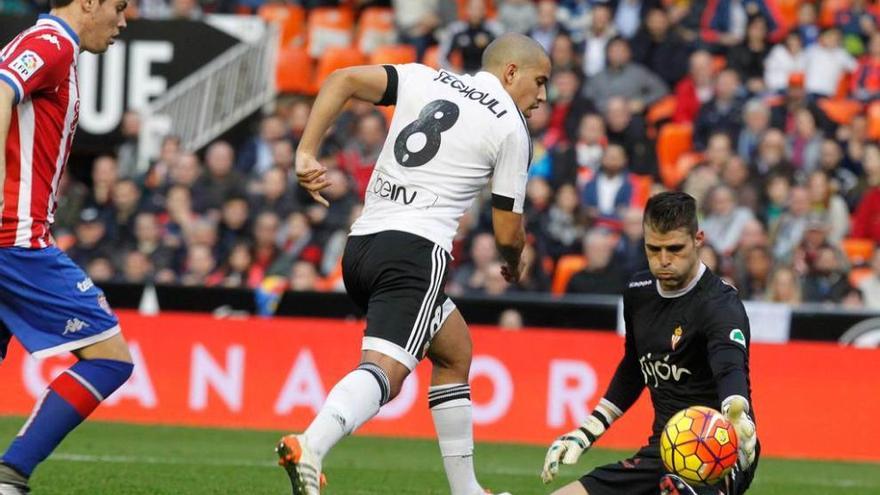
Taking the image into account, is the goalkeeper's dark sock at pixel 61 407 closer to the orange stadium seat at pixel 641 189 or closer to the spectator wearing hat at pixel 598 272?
the spectator wearing hat at pixel 598 272

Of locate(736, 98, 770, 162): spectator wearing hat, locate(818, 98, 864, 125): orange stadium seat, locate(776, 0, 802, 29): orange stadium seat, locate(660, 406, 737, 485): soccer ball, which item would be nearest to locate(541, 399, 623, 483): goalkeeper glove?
locate(660, 406, 737, 485): soccer ball

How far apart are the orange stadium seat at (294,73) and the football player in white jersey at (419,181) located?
12.2 metres

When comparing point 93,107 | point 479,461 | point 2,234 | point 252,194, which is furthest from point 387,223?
point 93,107

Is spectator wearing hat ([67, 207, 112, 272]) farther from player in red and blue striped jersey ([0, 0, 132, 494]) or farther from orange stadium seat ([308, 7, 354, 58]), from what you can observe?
player in red and blue striped jersey ([0, 0, 132, 494])

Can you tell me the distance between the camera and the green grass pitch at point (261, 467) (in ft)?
29.0

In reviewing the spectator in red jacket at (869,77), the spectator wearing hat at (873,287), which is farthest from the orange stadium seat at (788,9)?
the spectator wearing hat at (873,287)

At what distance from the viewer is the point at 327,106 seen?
6492 mm

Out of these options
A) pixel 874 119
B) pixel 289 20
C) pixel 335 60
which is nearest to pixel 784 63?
pixel 874 119

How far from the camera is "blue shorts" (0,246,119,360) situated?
21.0ft

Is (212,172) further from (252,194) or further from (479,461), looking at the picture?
(479,461)

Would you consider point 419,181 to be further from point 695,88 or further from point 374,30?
point 374,30

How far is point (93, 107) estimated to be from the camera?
17969 mm

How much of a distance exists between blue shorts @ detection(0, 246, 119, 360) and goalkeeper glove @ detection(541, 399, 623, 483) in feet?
6.43

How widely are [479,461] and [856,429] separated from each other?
3300 mm
